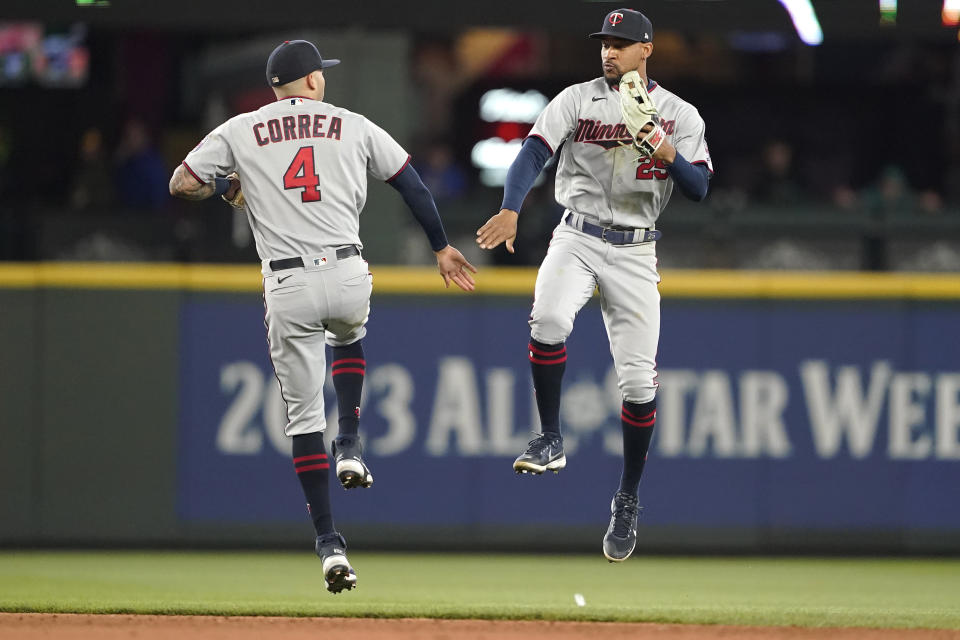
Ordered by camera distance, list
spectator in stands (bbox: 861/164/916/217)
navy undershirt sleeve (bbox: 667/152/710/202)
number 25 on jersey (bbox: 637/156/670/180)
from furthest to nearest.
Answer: spectator in stands (bbox: 861/164/916/217) → number 25 on jersey (bbox: 637/156/670/180) → navy undershirt sleeve (bbox: 667/152/710/202)

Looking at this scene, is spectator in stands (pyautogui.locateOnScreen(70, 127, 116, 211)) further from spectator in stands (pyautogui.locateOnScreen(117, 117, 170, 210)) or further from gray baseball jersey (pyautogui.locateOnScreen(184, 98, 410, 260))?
gray baseball jersey (pyautogui.locateOnScreen(184, 98, 410, 260))

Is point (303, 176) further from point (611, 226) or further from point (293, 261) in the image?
point (611, 226)

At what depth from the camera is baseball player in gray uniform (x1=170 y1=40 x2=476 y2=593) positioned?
6.54 meters

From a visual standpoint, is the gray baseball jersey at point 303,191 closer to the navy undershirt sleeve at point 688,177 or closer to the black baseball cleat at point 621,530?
the navy undershirt sleeve at point 688,177

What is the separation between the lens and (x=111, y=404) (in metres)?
10.1

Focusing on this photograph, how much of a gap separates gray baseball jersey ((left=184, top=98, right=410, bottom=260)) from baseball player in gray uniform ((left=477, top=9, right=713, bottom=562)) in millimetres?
689

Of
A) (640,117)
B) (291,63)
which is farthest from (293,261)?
(640,117)

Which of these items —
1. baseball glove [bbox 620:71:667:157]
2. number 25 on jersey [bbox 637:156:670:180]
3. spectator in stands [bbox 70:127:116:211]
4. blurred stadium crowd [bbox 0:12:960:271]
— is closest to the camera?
baseball glove [bbox 620:71:667:157]

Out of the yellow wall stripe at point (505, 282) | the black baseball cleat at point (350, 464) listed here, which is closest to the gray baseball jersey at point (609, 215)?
the black baseball cleat at point (350, 464)

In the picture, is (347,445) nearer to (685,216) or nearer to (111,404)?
(111,404)

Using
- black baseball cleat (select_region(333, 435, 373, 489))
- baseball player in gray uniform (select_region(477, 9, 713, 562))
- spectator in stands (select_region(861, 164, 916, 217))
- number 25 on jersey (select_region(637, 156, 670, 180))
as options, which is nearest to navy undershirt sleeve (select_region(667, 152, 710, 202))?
baseball player in gray uniform (select_region(477, 9, 713, 562))

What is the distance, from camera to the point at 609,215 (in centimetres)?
700

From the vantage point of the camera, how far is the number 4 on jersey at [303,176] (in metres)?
6.54

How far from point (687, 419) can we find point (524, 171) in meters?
4.02
